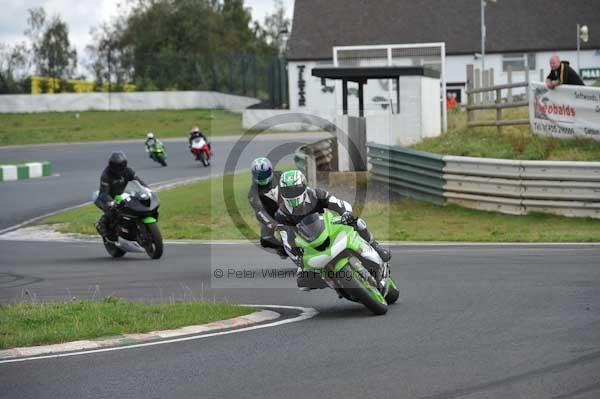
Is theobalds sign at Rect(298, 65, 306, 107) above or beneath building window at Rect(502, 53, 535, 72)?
beneath

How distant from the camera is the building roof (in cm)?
5831

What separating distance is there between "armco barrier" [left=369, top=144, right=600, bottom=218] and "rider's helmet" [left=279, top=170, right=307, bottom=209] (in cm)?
915

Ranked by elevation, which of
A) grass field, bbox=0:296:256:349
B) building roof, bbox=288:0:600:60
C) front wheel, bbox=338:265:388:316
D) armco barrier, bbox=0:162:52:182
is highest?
building roof, bbox=288:0:600:60

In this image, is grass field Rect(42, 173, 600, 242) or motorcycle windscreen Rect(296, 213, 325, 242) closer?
motorcycle windscreen Rect(296, 213, 325, 242)

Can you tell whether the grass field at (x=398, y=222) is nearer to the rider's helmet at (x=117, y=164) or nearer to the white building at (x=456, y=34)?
the rider's helmet at (x=117, y=164)

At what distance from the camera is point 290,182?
33.0 feet

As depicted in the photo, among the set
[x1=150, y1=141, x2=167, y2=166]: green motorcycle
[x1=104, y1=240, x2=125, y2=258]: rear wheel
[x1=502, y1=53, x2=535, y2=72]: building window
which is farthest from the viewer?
[x1=502, y1=53, x2=535, y2=72]: building window

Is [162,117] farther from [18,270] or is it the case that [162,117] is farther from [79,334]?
[79,334]

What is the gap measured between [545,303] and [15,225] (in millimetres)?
15891

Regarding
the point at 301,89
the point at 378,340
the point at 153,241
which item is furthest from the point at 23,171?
the point at 301,89

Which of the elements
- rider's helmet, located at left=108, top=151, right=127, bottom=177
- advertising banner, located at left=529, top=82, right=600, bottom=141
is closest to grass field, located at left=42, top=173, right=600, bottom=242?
advertising banner, located at left=529, top=82, right=600, bottom=141

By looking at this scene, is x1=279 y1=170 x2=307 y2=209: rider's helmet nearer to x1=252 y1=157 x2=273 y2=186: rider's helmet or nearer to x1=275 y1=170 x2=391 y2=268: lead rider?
x1=275 y1=170 x2=391 y2=268: lead rider

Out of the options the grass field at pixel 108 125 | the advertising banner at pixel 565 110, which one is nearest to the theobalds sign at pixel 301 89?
the grass field at pixel 108 125

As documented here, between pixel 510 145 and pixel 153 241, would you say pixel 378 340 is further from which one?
pixel 510 145
